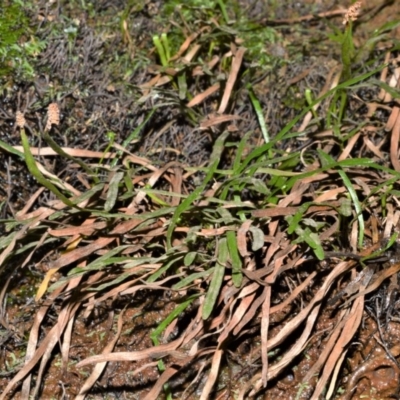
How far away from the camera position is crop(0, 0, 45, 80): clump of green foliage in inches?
98.1

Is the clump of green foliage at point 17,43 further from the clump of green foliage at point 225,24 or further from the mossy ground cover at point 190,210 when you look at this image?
the clump of green foliage at point 225,24

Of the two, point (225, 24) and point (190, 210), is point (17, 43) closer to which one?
point (225, 24)

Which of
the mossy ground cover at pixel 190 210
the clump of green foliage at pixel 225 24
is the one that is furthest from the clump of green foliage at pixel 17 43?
the clump of green foliage at pixel 225 24

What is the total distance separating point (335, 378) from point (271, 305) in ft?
0.97

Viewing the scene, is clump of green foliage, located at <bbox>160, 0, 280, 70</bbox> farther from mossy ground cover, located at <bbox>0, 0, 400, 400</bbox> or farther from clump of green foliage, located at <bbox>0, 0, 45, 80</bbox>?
clump of green foliage, located at <bbox>0, 0, 45, 80</bbox>

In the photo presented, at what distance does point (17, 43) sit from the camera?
2547 millimetres

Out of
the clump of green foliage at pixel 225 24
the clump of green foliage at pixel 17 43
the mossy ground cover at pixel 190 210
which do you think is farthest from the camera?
the clump of green foliage at pixel 225 24

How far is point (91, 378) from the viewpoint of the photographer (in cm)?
210

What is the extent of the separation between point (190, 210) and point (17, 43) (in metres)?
0.93

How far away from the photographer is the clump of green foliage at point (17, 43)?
2492 millimetres

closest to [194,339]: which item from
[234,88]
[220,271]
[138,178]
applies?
[220,271]

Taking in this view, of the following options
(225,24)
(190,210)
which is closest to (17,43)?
(225,24)

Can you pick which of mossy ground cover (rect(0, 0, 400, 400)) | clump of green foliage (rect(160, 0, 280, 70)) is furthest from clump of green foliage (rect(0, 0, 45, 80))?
clump of green foliage (rect(160, 0, 280, 70))

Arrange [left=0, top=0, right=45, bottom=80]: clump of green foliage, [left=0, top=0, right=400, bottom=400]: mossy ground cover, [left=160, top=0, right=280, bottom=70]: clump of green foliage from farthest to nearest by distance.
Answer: [left=160, top=0, right=280, bottom=70]: clump of green foliage < [left=0, top=0, right=45, bottom=80]: clump of green foliage < [left=0, top=0, right=400, bottom=400]: mossy ground cover
